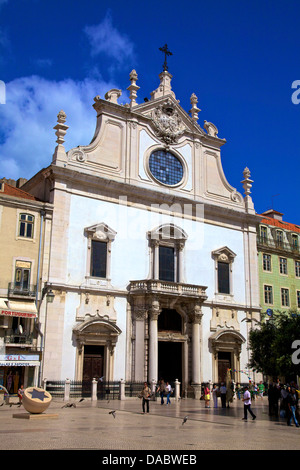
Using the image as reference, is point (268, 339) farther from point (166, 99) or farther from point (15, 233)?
point (166, 99)

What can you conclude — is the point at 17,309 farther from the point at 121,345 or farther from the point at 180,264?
the point at 180,264

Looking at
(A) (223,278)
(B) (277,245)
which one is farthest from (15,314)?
(B) (277,245)

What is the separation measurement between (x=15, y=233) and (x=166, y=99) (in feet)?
60.5

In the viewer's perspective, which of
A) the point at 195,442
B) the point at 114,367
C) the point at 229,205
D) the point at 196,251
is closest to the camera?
the point at 195,442

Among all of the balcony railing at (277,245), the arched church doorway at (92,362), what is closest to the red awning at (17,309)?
the arched church doorway at (92,362)

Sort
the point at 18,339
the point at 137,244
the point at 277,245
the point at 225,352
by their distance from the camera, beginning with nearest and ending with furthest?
the point at 18,339, the point at 137,244, the point at 225,352, the point at 277,245

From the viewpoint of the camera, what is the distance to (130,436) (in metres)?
14.4

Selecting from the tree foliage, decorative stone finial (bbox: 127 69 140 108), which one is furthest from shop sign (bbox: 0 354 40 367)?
decorative stone finial (bbox: 127 69 140 108)

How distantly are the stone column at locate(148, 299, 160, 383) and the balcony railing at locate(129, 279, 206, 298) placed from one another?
3.05 feet

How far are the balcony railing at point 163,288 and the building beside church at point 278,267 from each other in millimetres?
10629

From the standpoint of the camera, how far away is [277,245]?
48781 mm

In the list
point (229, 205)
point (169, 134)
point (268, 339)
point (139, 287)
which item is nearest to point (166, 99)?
point (169, 134)

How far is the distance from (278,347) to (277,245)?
25.7 meters

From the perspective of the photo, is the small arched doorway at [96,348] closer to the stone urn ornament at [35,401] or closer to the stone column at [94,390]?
the stone column at [94,390]
